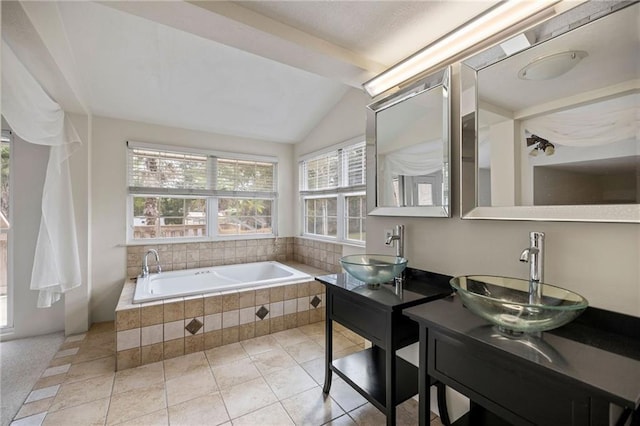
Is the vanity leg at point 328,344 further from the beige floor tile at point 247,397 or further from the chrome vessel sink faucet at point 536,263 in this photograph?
the chrome vessel sink faucet at point 536,263

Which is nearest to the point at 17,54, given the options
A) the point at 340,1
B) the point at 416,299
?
the point at 340,1

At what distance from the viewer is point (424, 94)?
1.76m

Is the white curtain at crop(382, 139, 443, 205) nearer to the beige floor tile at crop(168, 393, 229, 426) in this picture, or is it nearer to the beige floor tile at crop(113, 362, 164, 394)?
the beige floor tile at crop(168, 393, 229, 426)

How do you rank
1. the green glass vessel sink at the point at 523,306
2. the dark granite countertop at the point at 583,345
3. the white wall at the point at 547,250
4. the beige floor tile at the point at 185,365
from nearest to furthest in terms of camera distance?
the dark granite countertop at the point at 583,345 → the green glass vessel sink at the point at 523,306 → the white wall at the point at 547,250 → the beige floor tile at the point at 185,365

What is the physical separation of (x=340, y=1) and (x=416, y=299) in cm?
153

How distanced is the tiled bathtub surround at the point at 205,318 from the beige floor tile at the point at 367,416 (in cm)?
129

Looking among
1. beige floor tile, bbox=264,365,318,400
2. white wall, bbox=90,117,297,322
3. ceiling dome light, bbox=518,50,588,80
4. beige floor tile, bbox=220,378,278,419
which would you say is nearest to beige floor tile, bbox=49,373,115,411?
beige floor tile, bbox=220,378,278,419

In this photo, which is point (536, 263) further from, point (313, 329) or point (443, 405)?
point (313, 329)

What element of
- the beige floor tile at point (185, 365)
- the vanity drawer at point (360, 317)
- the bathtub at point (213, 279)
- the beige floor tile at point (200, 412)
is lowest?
the beige floor tile at point (200, 412)

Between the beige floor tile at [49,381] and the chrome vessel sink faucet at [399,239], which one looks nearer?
the chrome vessel sink faucet at [399,239]

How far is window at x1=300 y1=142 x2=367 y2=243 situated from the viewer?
3121 millimetres

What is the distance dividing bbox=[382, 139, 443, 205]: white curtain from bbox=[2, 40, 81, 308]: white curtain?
2.22 meters

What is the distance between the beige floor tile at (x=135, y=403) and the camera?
1.73 meters

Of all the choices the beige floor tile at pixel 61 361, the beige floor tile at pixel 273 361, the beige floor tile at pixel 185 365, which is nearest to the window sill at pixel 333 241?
the beige floor tile at pixel 273 361
